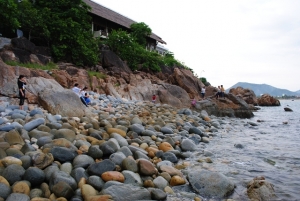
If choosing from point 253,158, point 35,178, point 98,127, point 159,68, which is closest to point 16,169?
point 35,178

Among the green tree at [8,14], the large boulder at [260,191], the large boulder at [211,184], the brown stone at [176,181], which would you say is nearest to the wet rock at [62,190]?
the brown stone at [176,181]

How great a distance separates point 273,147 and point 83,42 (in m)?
13.4

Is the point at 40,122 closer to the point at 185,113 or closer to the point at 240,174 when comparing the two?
the point at 240,174

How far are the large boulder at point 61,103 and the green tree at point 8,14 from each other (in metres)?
6.91

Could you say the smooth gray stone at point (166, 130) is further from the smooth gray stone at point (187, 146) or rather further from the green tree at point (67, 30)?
the green tree at point (67, 30)

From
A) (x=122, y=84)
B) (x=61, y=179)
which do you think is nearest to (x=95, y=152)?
(x=61, y=179)

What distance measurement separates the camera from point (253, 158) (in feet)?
22.7

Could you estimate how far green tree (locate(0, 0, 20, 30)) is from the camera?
12.7 metres

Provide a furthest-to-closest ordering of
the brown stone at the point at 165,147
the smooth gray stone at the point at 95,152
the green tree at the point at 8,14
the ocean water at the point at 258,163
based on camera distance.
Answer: the green tree at the point at 8,14, the brown stone at the point at 165,147, the smooth gray stone at the point at 95,152, the ocean water at the point at 258,163

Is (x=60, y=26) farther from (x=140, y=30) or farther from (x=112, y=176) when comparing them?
(x=112, y=176)

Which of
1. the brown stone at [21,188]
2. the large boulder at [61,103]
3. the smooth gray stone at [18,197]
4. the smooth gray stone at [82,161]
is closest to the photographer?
the smooth gray stone at [18,197]

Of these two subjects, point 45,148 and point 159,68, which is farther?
point 159,68

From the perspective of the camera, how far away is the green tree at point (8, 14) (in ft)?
41.6

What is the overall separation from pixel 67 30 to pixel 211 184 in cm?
→ 1443
